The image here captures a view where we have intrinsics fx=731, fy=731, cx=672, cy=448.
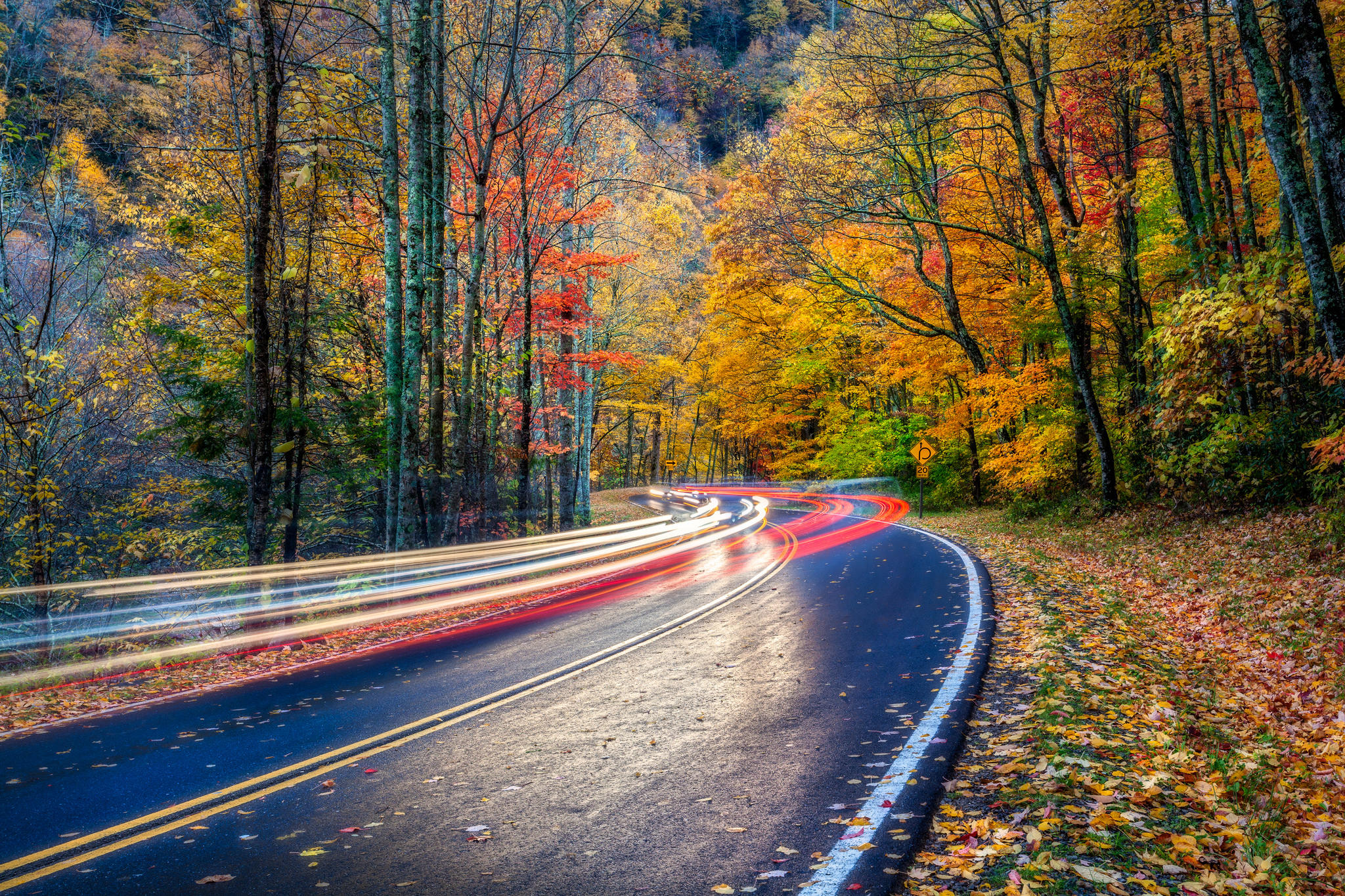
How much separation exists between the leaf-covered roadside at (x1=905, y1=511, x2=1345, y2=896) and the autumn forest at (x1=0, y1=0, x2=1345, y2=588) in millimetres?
2263

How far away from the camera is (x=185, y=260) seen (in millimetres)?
17797

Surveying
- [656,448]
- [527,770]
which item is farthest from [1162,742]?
[656,448]

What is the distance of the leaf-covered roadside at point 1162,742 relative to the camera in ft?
11.6

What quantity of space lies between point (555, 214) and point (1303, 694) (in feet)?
57.0

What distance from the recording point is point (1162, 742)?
5016mm

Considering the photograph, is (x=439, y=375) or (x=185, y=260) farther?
(x=185, y=260)

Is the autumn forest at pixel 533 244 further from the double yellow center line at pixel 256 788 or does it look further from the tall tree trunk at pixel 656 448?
A: the tall tree trunk at pixel 656 448

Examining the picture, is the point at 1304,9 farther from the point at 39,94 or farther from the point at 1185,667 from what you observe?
the point at 39,94

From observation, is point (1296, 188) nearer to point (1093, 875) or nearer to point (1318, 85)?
point (1318, 85)

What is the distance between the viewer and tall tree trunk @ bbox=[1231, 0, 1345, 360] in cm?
916

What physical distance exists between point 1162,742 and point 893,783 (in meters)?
2.07

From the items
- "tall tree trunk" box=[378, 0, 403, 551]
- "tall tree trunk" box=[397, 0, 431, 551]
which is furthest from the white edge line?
"tall tree trunk" box=[378, 0, 403, 551]

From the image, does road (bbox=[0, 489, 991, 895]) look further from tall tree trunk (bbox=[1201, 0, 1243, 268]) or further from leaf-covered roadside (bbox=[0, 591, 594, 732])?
tall tree trunk (bbox=[1201, 0, 1243, 268])

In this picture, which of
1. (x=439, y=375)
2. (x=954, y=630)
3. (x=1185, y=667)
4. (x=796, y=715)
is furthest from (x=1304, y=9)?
(x=439, y=375)
